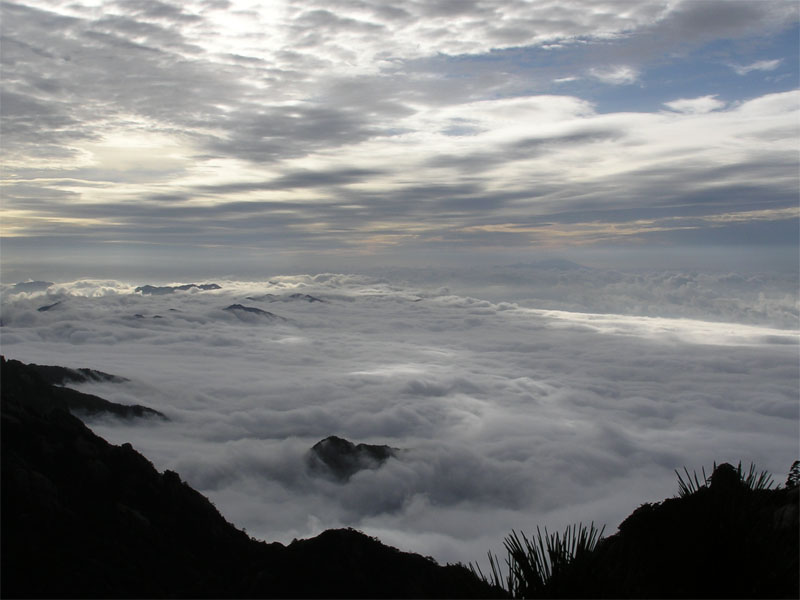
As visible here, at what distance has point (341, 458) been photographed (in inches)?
6895

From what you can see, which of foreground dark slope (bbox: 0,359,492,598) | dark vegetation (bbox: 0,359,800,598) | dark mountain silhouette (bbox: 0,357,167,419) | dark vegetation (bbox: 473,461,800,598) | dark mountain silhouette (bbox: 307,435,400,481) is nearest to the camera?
dark vegetation (bbox: 473,461,800,598)

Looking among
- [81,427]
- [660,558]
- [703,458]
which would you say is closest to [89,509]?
[81,427]

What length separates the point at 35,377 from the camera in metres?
157

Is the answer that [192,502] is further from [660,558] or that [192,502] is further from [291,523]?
[291,523]

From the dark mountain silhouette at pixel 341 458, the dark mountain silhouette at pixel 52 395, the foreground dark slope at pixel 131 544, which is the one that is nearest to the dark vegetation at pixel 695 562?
the foreground dark slope at pixel 131 544

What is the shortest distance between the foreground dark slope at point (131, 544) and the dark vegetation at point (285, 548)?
108 mm

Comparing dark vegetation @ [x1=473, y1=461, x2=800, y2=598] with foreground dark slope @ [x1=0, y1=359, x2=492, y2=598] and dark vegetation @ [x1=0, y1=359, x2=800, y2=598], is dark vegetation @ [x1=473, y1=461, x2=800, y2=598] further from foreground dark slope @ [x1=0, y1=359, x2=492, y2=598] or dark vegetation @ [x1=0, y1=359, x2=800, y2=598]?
foreground dark slope @ [x1=0, y1=359, x2=492, y2=598]

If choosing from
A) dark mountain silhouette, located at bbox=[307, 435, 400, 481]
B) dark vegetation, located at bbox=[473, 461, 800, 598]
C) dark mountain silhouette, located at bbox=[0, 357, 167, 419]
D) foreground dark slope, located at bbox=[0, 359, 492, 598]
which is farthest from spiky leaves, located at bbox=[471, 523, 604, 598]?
dark mountain silhouette, located at bbox=[307, 435, 400, 481]

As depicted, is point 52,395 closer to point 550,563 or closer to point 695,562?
point 550,563

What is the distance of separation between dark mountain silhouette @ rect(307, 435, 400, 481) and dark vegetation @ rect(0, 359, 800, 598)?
135 metres

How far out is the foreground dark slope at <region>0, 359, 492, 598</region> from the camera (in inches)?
1040

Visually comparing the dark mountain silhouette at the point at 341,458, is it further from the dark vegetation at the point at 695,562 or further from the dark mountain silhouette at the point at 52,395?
the dark vegetation at the point at 695,562

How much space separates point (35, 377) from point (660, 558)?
184m

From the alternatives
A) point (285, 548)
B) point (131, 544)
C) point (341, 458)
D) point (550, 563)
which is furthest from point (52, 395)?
point (550, 563)
